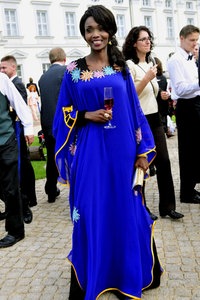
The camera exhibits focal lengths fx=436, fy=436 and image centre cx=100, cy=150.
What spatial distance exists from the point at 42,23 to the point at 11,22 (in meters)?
2.80

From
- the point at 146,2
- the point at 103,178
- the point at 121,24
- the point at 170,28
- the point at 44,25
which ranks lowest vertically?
the point at 103,178

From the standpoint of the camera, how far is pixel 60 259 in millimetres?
4195

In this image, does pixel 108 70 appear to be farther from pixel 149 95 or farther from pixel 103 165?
pixel 149 95

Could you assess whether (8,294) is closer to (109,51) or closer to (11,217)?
(11,217)

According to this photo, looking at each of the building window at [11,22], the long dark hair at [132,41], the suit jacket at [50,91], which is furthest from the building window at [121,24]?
the long dark hair at [132,41]

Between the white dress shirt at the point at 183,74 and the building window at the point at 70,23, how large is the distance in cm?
3270

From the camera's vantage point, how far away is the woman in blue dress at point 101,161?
303cm

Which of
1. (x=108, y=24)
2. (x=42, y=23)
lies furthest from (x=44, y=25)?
(x=108, y=24)

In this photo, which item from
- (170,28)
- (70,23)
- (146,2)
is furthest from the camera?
(170,28)

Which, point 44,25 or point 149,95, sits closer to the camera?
point 149,95

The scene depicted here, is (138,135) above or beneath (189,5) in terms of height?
beneath

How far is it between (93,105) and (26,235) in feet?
8.32

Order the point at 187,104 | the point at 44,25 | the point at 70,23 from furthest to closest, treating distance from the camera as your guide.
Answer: the point at 70,23 → the point at 44,25 → the point at 187,104

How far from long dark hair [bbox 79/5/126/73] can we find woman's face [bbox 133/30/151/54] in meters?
1.70
